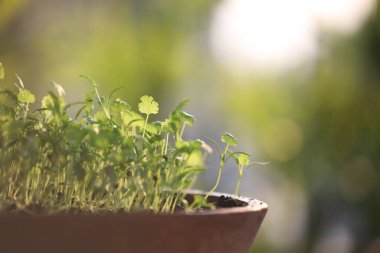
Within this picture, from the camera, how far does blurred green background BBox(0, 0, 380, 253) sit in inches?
167

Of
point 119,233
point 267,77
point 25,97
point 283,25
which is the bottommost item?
point 119,233

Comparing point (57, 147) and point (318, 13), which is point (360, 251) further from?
point (57, 147)

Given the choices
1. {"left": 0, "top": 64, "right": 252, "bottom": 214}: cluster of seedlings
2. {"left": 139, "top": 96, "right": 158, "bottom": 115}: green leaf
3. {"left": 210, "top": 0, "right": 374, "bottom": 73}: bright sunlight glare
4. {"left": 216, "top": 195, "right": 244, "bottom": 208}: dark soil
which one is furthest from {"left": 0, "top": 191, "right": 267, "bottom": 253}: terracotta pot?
{"left": 210, "top": 0, "right": 374, "bottom": 73}: bright sunlight glare

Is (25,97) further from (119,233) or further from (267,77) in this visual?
(267,77)

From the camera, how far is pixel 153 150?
773mm

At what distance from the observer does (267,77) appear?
5.10 meters

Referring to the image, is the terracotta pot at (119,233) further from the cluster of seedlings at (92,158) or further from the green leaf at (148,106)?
the green leaf at (148,106)

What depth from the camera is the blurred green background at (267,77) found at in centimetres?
425

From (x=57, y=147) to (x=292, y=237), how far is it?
13.8ft

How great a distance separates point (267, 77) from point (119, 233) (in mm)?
4675

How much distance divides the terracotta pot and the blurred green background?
343 centimetres

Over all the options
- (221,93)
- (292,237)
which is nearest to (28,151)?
(292,237)

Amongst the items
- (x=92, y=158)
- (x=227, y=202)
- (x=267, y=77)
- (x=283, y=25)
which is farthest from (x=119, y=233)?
(x=267, y=77)

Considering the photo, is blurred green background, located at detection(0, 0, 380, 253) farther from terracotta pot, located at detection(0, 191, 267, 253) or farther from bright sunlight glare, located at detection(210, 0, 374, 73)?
terracotta pot, located at detection(0, 191, 267, 253)
